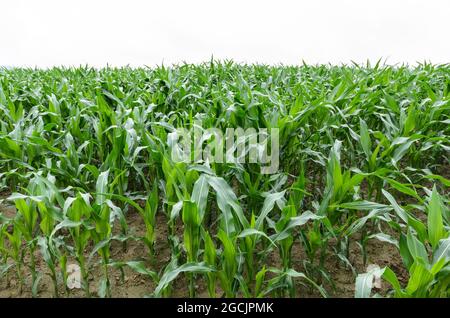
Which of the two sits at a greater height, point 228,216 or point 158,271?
point 228,216

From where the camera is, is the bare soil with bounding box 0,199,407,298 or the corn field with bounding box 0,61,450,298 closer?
the corn field with bounding box 0,61,450,298

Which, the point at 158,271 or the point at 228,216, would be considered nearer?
the point at 228,216

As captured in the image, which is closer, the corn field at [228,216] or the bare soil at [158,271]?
the corn field at [228,216]

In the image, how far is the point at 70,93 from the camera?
4059mm

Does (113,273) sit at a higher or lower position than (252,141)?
lower

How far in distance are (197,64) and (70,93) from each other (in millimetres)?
2738

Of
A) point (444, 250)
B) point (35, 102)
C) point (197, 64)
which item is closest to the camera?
point (444, 250)

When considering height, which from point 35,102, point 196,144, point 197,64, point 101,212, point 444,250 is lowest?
point 444,250

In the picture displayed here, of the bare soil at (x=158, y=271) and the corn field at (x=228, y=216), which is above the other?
the corn field at (x=228, y=216)

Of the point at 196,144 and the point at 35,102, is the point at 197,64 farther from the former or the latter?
the point at 196,144

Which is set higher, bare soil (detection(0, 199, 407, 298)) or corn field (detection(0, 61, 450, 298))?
corn field (detection(0, 61, 450, 298))

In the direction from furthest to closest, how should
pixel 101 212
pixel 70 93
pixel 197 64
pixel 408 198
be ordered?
pixel 197 64 < pixel 70 93 < pixel 408 198 < pixel 101 212
